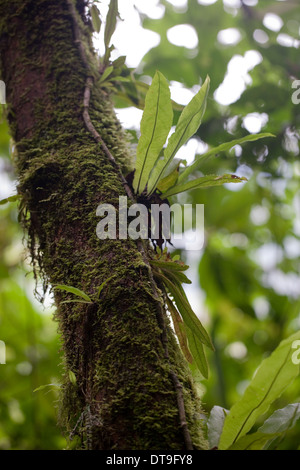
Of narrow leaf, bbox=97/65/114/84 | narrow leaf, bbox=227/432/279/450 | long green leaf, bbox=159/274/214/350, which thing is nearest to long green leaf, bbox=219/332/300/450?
narrow leaf, bbox=227/432/279/450

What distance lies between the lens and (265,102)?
1562mm

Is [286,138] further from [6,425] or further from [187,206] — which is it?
[6,425]

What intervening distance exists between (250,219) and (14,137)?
6.14ft

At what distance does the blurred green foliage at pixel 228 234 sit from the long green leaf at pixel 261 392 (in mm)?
787

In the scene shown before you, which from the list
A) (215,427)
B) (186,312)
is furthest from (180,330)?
(215,427)

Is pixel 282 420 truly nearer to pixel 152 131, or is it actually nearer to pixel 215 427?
pixel 215 427

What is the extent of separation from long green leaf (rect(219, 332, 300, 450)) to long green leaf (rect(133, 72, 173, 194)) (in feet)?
1.28

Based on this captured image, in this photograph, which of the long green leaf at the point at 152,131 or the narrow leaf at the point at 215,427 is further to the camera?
the long green leaf at the point at 152,131

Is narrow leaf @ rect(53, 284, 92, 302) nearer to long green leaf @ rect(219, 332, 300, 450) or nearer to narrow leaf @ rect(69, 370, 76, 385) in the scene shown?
narrow leaf @ rect(69, 370, 76, 385)

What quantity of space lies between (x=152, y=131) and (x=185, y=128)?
6 centimetres

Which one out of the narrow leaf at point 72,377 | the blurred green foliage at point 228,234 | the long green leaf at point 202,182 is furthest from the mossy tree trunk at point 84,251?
the blurred green foliage at point 228,234

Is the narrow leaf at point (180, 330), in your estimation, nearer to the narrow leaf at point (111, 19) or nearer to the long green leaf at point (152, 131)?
the long green leaf at point (152, 131)

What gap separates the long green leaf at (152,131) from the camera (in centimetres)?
77
